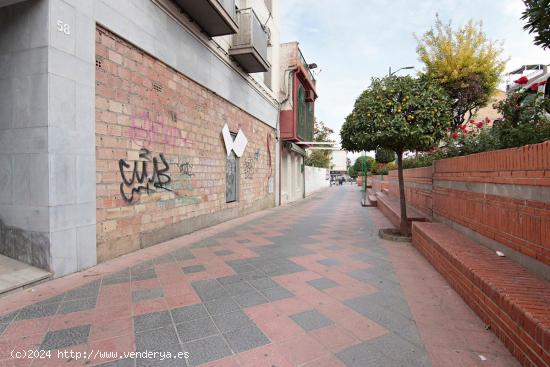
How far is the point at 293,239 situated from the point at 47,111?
15.2 feet

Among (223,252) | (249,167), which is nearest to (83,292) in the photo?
(223,252)

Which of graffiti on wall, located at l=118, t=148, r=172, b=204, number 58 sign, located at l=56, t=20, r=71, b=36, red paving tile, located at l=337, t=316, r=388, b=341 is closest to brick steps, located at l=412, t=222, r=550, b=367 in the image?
red paving tile, located at l=337, t=316, r=388, b=341

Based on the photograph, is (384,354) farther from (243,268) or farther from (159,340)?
(243,268)

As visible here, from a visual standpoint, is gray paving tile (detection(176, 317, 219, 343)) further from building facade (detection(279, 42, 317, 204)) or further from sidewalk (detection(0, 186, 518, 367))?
building facade (detection(279, 42, 317, 204))

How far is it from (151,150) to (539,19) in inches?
212

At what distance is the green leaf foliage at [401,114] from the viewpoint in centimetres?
533

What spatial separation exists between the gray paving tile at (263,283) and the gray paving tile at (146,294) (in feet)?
3.40

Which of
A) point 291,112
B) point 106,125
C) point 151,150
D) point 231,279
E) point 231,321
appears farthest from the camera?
point 291,112

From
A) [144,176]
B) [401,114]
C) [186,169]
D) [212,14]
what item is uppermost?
[212,14]

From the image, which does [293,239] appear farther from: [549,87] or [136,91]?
[549,87]

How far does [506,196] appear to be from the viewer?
10.9 feet

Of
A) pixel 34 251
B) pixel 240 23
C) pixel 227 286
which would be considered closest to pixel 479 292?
pixel 227 286

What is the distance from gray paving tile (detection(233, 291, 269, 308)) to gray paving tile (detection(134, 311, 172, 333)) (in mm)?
699

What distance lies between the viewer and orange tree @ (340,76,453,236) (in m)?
5.33
